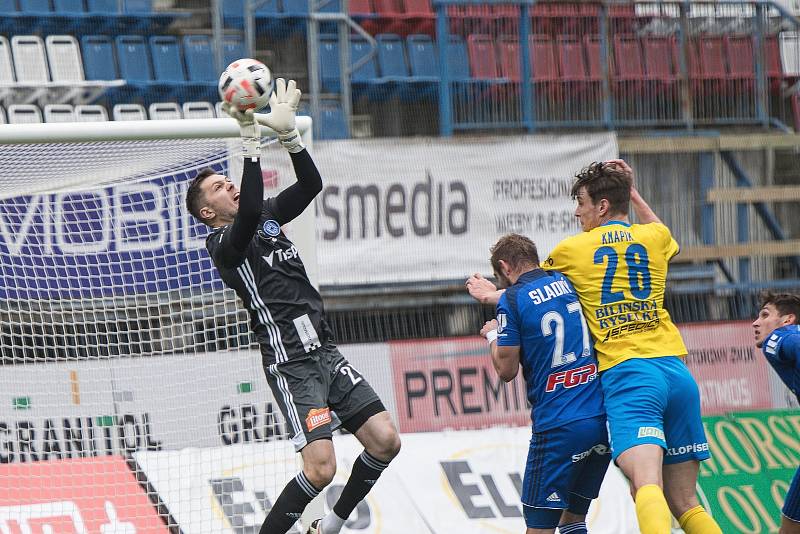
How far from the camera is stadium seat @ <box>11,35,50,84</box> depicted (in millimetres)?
12211

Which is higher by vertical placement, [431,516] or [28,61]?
[28,61]

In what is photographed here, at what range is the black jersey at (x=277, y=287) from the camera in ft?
19.3

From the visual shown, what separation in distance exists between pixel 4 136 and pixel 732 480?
244 inches

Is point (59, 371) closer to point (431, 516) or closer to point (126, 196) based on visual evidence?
point (126, 196)

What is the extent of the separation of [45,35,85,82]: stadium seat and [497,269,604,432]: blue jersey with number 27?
8.32 meters

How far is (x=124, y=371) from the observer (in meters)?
7.84

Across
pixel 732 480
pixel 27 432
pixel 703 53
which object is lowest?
pixel 732 480

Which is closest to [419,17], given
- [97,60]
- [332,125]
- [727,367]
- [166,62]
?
[332,125]

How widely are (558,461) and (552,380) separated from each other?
40cm

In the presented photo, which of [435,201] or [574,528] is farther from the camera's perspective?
[435,201]

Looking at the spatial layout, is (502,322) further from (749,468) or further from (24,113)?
(24,113)

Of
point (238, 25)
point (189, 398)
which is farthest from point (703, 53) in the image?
point (189, 398)

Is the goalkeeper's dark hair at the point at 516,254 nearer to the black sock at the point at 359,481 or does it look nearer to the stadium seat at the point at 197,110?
the black sock at the point at 359,481

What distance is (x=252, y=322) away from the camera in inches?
238
